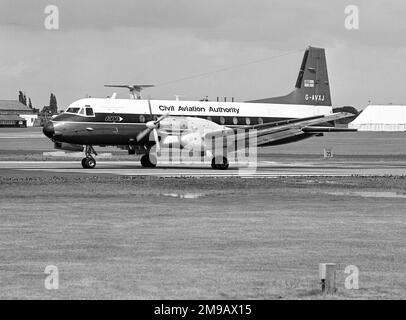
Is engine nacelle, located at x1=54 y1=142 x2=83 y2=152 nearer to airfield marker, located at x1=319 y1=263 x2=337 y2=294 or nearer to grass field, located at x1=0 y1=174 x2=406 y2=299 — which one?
grass field, located at x1=0 y1=174 x2=406 y2=299

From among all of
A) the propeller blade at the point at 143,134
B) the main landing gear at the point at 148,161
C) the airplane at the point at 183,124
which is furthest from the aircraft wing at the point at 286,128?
the propeller blade at the point at 143,134

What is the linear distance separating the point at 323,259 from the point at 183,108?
127 feet

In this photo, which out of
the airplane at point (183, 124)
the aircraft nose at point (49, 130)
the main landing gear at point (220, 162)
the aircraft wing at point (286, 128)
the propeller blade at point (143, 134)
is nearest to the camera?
the aircraft nose at point (49, 130)

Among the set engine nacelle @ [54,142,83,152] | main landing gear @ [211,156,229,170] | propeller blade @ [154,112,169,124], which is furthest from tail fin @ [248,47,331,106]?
engine nacelle @ [54,142,83,152]

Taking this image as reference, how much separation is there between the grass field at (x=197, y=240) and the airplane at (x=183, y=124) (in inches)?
563

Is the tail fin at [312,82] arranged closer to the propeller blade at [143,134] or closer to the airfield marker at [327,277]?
the propeller blade at [143,134]

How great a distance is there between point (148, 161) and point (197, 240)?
3609 centimetres

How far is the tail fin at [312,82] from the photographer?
211 ft

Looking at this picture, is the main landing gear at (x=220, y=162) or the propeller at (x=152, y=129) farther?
the main landing gear at (x=220, y=162)

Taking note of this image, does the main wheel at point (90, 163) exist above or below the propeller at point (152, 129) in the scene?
Result: below

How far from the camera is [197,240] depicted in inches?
882

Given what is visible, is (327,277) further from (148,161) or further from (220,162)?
(148,161)
